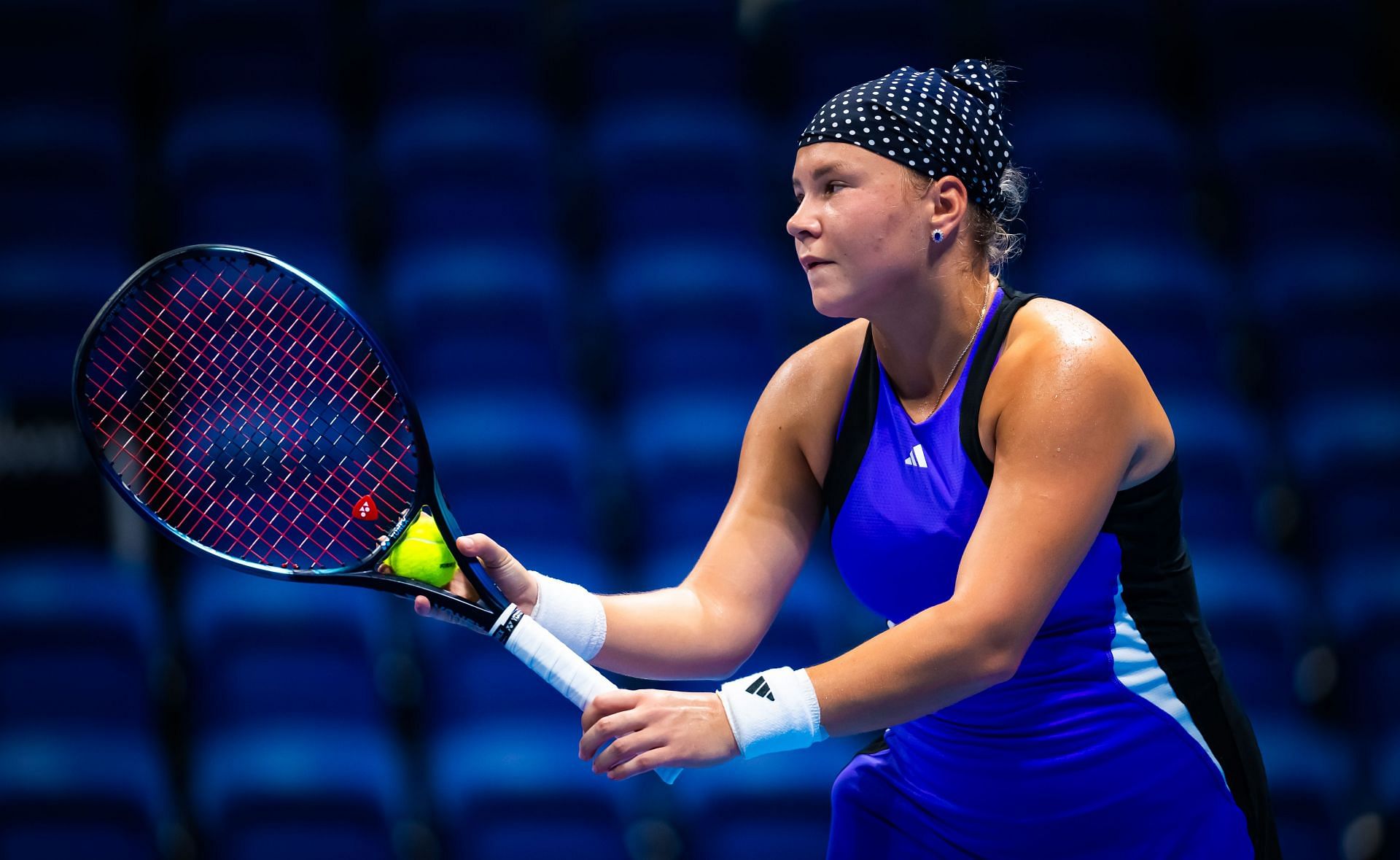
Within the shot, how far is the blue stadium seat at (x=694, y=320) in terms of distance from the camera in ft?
14.2

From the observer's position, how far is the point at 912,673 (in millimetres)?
1727

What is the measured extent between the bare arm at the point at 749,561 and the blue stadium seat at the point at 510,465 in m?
1.87

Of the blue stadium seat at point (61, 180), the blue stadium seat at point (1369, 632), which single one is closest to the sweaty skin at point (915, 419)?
the blue stadium seat at point (1369, 632)

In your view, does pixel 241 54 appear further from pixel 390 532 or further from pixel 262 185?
pixel 390 532

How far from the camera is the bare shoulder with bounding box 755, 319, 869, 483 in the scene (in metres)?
2.12

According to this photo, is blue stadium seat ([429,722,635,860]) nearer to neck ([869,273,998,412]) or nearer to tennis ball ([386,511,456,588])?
tennis ball ([386,511,456,588])

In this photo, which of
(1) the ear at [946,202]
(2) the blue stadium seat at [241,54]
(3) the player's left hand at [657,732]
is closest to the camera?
(3) the player's left hand at [657,732]

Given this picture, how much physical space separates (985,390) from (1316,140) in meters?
3.47

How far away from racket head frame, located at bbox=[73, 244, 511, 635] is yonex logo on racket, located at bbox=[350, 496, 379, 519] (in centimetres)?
4

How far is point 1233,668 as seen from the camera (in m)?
3.84

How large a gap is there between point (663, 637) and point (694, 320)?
238 cm

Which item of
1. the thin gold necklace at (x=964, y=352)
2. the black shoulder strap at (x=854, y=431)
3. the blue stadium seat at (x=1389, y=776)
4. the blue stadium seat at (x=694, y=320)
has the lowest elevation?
the blue stadium seat at (x=1389, y=776)

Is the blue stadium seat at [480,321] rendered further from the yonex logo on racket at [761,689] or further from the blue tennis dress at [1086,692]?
the yonex logo on racket at [761,689]

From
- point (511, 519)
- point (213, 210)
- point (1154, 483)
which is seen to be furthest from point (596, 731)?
point (213, 210)
